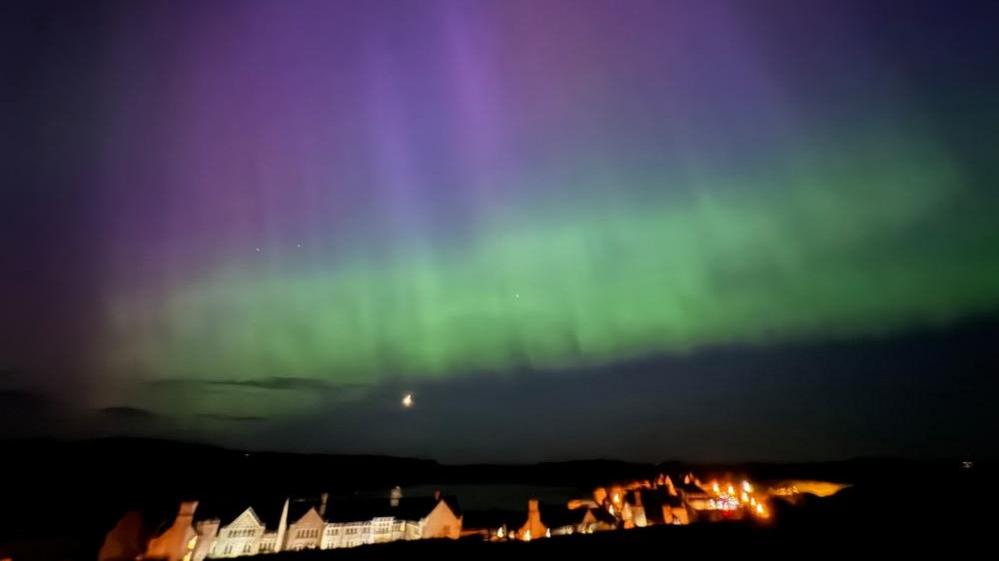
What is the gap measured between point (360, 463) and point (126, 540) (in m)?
134

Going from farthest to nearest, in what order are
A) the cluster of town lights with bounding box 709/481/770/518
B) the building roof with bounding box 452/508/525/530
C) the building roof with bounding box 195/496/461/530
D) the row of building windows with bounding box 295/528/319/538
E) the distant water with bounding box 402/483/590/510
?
the distant water with bounding box 402/483/590/510 < the cluster of town lights with bounding box 709/481/770/518 < the building roof with bounding box 195/496/461/530 < the building roof with bounding box 452/508/525/530 < the row of building windows with bounding box 295/528/319/538

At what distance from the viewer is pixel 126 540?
15906 millimetres

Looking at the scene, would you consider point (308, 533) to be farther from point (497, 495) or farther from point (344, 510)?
point (497, 495)

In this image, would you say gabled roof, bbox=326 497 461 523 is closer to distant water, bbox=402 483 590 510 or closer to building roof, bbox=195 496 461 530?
building roof, bbox=195 496 461 530

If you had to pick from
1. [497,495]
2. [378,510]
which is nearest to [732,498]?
[378,510]

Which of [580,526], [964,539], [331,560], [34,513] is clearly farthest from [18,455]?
[964,539]

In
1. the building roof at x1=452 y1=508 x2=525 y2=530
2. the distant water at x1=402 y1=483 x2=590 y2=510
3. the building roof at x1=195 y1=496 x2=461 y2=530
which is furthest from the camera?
the distant water at x1=402 y1=483 x2=590 y2=510

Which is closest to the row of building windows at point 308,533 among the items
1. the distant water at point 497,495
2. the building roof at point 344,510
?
the building roof at point 344,510

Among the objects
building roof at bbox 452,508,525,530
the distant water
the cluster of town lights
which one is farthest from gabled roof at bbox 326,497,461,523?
the distant water

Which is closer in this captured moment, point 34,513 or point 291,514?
point 291,514

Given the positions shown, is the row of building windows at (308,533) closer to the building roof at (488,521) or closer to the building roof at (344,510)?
the building roof at (344,510)

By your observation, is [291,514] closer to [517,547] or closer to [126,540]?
[126,540]

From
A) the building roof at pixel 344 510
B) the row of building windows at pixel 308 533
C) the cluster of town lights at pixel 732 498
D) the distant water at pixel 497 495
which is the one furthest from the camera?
the distant water at pixel 497 495

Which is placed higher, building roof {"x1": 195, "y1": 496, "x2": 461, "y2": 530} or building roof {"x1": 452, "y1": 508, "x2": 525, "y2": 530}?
building roof {"x1": 195, "y1": 496, "x2": 461, "y2": 530}
